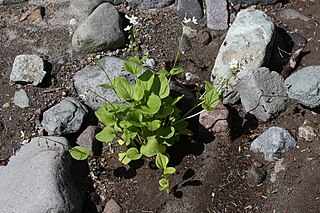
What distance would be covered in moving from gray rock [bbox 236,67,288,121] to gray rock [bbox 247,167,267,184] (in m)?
0.44

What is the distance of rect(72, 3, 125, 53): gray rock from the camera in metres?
4.66

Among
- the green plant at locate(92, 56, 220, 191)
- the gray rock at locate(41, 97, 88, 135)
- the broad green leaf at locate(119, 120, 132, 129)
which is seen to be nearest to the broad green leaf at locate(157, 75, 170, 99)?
the green plant at locate(92, 56, 220, 191)

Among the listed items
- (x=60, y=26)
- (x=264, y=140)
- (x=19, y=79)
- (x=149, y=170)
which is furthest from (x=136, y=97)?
(x=60, y=26)

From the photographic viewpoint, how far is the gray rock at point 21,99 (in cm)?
449

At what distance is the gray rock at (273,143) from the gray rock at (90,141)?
110 centimetres

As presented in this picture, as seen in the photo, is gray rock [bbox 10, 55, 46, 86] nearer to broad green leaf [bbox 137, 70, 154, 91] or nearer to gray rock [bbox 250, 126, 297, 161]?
broad green leaf [bbox 137, 70, 154, 91]

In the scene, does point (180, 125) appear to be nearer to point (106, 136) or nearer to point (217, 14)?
point (106, 136)

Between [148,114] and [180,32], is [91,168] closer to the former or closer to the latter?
[148,114]

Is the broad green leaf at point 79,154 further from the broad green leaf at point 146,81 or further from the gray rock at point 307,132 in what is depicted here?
the gray rock at point 307,132

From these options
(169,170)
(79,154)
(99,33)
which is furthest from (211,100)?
(99,33)

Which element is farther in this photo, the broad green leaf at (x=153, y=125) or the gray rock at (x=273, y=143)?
the gray rock at (x=273, y=143)

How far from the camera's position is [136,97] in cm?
363

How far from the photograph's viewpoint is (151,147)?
3.74m

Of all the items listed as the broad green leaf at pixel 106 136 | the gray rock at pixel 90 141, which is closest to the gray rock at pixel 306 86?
the broad green leaf at pixel 106 136
